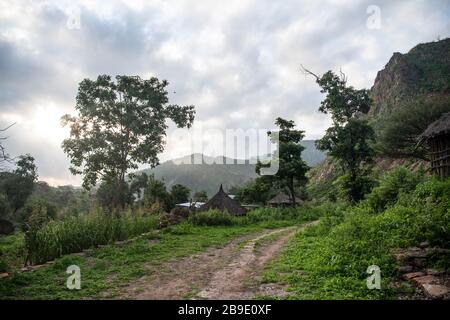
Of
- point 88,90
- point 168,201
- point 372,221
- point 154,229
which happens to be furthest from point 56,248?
point 168,201

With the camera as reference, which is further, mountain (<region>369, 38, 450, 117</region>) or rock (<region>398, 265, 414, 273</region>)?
mountain (<region>369, 38, 450, 117</region>)

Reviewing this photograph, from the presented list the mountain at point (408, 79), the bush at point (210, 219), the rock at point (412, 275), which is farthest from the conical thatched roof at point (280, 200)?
the rock at point (412, 275)

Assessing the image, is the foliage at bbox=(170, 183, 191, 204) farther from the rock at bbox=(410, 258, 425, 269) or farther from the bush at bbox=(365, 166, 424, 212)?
the rock at bbox=(410, 258, 425, 269)

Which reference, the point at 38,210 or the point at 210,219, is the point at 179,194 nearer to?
the point at 210,219

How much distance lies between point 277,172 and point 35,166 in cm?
3856

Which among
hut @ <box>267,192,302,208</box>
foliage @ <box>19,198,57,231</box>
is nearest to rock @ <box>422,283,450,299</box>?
foliage @ <box>19,198,57,231</box>

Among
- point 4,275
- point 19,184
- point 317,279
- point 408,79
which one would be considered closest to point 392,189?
point 317,279

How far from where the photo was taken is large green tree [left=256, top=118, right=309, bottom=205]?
27.6m

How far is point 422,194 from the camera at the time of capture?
422 inches

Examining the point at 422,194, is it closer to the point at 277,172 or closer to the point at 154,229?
the point at 154,229

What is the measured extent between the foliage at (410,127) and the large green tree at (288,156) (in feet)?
35.3

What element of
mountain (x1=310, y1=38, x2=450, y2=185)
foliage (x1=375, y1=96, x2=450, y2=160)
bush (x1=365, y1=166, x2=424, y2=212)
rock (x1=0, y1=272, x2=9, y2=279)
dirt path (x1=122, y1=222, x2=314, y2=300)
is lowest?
dirt path (x1=122, y1=222, x2=314, y2=300)

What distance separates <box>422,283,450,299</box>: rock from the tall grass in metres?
8.44

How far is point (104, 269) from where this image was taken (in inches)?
305
